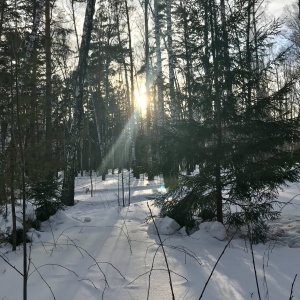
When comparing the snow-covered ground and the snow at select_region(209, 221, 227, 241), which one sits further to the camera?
the snow at select_region(209, 221, 227, 241)

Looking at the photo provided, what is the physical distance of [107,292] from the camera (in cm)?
295

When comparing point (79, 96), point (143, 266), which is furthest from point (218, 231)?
point (79, 96)

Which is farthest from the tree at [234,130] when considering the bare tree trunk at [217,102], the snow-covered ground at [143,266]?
the snow-covered ground at [143,266]

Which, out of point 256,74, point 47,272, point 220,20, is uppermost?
point 220,20

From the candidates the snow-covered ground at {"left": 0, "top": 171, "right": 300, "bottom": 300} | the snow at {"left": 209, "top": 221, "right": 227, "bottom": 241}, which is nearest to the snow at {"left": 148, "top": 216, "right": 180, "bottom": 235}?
the snow-covered ground at {"left": 0, "top": 171, "right": 300, "bottom": 300}

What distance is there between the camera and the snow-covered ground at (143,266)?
2924 millimetres

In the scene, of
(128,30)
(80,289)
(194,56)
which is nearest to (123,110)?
(128,30)

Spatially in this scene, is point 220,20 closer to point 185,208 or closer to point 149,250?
point 185,208

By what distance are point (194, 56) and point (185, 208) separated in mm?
2636

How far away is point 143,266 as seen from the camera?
3631mm

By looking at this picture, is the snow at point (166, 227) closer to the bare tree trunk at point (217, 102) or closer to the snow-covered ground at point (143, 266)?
the snow-covered ground at point (143, 266)

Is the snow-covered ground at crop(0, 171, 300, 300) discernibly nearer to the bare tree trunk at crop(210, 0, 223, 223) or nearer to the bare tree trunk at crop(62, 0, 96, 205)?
the bare tree trunk at crop(210, 0, 223, 223)

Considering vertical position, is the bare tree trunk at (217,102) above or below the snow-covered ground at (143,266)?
above

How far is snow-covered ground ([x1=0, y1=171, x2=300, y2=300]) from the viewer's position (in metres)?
2.92
